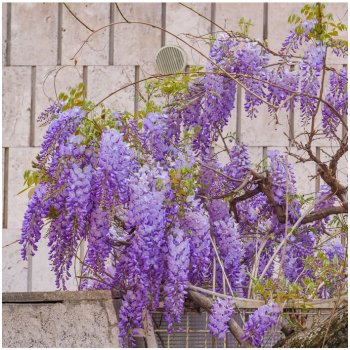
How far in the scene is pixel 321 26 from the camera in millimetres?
3959

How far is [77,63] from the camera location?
20.6 feet

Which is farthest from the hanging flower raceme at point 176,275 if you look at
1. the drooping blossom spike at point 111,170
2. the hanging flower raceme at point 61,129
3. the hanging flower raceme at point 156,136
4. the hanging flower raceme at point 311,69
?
the hanging flower raceme at point 311,69

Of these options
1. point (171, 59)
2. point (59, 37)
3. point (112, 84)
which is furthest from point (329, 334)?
point (59, 37)

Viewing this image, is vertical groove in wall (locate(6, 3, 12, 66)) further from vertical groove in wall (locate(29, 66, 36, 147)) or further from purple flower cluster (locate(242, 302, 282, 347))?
purple flower cluster (locate(242, 302, 282, 347))

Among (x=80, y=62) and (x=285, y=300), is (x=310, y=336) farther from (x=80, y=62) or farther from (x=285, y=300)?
(x=80, y=62)

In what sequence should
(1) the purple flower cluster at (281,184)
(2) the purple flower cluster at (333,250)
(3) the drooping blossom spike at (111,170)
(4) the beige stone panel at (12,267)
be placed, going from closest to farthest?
Answer: (3) the drooping blossom spike at (111,170)
(1) the purple flower cluster at (281,184)
(2) the purple flower cluster at (333,250)
(4) the beige stone panel at (12,267)

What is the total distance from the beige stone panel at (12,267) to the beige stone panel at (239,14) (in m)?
1.71

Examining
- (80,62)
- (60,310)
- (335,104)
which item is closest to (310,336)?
(60,310)

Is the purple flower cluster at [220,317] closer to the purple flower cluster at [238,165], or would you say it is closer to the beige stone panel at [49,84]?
the purple flower cluster at [238,165]

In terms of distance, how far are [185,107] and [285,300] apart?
0.84m

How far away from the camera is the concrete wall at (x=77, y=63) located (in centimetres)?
618

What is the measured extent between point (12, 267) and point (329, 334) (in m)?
3.13

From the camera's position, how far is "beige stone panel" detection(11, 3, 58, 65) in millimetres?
6402

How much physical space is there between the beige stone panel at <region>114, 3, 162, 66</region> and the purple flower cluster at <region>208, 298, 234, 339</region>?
2.84 meters
